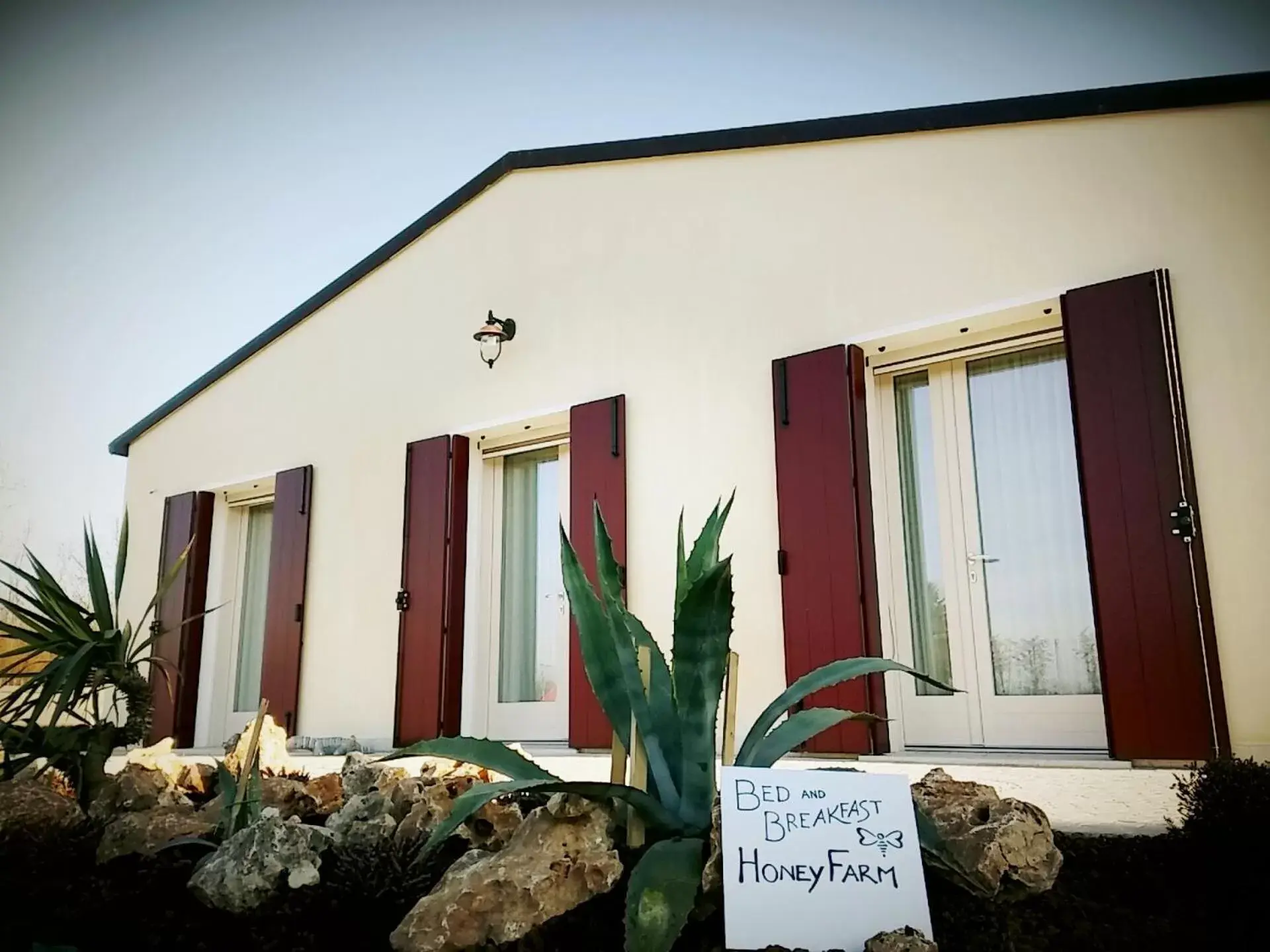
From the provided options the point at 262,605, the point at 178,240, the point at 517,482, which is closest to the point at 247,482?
the point at 262,605

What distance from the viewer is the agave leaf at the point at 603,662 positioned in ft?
4.89

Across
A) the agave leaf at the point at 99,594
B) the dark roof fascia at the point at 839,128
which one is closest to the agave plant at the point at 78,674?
the agave leaf at the point at 99,594

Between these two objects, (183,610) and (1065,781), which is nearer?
(1065,781)

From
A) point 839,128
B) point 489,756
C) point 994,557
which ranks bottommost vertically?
point 489,756

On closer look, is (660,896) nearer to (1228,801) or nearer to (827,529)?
(1228,801)

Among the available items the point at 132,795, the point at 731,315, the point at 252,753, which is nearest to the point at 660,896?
the point at 252,753

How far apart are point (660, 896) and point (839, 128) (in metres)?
3.96

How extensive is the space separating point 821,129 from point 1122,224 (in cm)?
145

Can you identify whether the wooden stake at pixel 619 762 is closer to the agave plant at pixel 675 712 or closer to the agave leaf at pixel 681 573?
the agave plant at pixel 675 712

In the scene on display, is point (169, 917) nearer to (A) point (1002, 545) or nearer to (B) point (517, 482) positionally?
(A) point (1002, 545)

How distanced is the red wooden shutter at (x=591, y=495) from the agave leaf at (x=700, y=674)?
3.06 metres

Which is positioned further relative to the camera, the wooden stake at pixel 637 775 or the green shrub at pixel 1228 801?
the green shrub at pixel 1228 801

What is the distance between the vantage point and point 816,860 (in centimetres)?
121

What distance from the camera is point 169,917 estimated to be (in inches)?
55.7
